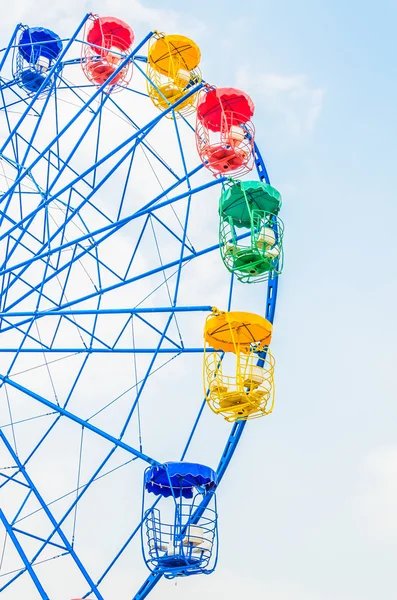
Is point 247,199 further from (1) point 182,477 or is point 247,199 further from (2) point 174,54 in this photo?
(1) point 182,477

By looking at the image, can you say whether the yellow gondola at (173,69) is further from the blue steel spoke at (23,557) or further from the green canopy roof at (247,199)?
the blue steel spoke at (23,557)

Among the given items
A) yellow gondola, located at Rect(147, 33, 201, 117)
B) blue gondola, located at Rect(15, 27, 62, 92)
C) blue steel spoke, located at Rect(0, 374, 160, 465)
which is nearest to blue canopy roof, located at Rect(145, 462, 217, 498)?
blue steel spoke, located at Rect(0, 374, 160, 465)

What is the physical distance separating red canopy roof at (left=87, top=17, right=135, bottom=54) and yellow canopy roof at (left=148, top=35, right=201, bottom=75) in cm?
222

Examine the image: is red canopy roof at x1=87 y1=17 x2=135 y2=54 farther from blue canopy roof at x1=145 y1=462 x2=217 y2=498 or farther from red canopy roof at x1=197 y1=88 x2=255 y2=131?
blue canopy roof at x1=145 y1=462 x2=217 y2=498

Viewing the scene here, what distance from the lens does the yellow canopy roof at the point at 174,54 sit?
17103 millimetres

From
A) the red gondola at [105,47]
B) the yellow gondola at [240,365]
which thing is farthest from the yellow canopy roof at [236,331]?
the red gondola at [105,47]

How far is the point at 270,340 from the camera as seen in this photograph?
15.3 m

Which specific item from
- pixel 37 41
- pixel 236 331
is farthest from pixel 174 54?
pixel 236 331

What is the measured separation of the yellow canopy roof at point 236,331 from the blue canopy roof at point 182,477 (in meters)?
1.82

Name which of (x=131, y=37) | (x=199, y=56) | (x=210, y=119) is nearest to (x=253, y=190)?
(x=210, y=119)

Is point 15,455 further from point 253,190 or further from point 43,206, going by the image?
point 253,190

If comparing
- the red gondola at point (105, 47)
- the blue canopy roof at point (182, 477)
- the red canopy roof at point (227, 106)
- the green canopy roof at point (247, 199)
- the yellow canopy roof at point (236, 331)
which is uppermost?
the red gondola at point (105, 47)

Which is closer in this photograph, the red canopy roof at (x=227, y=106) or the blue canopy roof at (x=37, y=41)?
the red canopy roof at (x=227, y=106)

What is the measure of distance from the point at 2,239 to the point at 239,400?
15.9 feet
